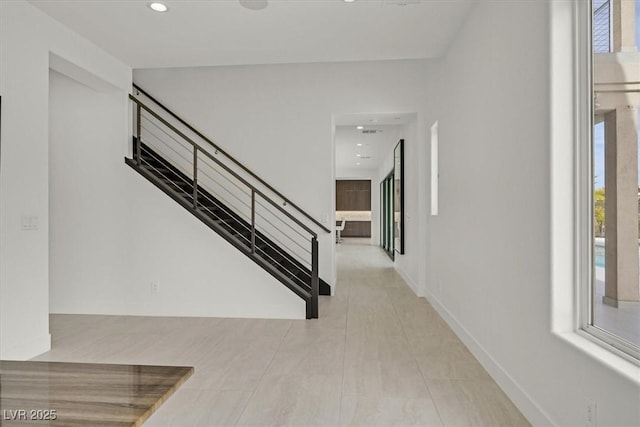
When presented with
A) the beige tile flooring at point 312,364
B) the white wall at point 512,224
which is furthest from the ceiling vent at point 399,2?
the beige tile flooring at point 312,364

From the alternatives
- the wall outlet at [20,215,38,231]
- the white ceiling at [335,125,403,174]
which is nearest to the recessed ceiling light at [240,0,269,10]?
the wall outlet at [20,215,38,231]

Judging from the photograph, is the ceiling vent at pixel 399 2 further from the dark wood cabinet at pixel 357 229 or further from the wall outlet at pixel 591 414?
the dark wood cabinet at pixel 357 229

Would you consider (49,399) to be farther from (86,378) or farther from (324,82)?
(324,82)

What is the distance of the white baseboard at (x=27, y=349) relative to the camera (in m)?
2.96

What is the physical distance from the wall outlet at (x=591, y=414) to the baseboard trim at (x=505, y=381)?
31 centimetres

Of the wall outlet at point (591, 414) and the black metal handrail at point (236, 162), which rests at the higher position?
the black metal handrail at point (236, 162)

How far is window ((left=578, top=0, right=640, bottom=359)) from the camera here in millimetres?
1569

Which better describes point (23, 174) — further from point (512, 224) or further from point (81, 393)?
point (512, 224)

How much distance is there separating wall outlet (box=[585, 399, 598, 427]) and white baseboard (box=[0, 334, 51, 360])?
370 cm

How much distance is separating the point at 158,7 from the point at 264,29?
3.05 feet

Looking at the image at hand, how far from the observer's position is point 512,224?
242 centimetres

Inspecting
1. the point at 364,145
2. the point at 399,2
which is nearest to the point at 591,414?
the point at 399,2

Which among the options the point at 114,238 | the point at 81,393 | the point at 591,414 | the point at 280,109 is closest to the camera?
the point at 81,393

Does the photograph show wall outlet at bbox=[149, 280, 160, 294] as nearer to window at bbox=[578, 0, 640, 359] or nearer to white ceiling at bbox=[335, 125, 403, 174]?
window at bbox=[578, 0, 640, 359]
